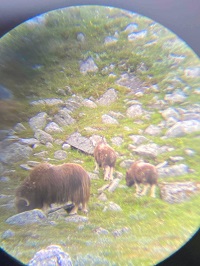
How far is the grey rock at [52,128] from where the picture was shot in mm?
1389

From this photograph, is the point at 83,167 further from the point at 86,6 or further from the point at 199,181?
the point at 86,6

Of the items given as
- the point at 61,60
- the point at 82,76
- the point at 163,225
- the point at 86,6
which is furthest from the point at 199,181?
the point at 86,6

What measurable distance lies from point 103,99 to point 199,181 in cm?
49

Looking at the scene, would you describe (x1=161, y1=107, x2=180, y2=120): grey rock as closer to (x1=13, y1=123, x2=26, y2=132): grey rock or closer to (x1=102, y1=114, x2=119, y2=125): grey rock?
(x1=102, y1=114, x2=119, y2=125): grey rock

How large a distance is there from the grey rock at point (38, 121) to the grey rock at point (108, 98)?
0.72ft

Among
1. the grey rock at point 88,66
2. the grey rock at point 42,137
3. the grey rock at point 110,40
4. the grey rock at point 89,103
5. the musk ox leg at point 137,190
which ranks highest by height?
the grey rock at point 110,40

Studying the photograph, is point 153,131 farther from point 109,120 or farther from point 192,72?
point 192,72

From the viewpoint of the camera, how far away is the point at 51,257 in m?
1.33

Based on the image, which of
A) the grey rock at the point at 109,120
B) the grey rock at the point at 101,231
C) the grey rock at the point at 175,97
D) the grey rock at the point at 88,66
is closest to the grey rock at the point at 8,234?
the grey rock at the point at 101,231

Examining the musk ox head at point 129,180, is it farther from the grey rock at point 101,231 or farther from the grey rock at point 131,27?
the grey rock at point 131,27

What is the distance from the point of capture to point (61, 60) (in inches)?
55.2

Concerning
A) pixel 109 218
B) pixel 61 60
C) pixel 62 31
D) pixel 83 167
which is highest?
pixel 62 31

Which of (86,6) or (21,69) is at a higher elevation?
(86,6)

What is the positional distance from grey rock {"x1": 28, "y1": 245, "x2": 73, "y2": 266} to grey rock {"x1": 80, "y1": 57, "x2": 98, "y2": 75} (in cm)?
69
